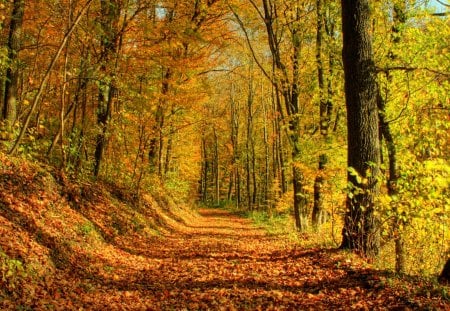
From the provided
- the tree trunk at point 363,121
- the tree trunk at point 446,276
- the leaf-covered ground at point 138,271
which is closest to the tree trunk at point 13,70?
the leaf-covered ground at point 138,271

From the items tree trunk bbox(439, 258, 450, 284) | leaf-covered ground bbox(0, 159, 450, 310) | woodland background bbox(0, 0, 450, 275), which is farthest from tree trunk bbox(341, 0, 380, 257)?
tree trunk bbox(439, 258, 450, 284)

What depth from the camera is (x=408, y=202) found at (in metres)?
6.18

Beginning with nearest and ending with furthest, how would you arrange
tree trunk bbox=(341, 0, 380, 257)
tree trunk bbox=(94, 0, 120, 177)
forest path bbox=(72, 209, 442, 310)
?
forest path bbox=(72, 209, 442, 310)
tree trunk bbox=(341, 0, 380, 257)
tree trunk bbox=(94, 0, 120, 177)

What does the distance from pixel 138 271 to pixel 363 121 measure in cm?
544

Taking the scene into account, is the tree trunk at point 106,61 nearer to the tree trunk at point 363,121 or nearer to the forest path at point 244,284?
the forest path at point 244,284

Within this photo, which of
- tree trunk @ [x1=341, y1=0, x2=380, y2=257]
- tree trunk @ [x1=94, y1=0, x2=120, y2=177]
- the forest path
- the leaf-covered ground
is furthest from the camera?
tree trunk @ [x1=94, y1=0, x2=120, y2=177]

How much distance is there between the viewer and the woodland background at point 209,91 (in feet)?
27.2

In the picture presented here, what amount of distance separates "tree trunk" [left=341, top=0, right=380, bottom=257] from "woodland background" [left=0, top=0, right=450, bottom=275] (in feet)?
1.12

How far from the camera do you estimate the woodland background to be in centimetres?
830

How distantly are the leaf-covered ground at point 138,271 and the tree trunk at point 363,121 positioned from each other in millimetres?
622

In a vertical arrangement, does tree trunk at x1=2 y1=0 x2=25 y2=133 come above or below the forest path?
above

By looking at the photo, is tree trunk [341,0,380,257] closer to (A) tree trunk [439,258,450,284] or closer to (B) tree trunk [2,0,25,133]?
(A) tree trunk [439,258,450,284]

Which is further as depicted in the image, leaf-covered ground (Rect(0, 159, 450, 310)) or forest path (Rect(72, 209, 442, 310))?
forest path (Rect(72, 209, 442, 310))

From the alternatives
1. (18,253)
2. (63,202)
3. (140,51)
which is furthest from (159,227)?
(18,253)
